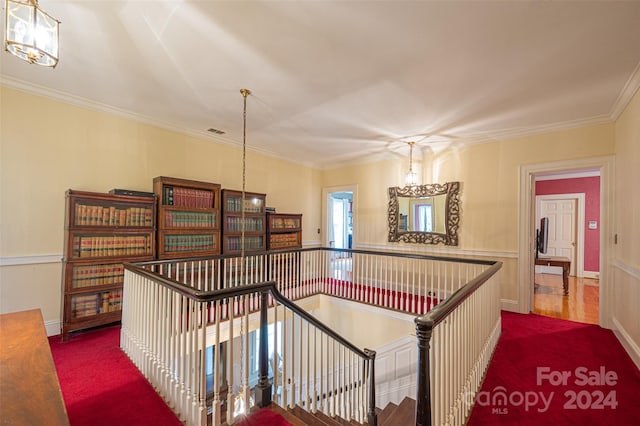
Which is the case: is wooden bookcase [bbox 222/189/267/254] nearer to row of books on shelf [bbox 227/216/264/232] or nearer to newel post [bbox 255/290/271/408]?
row of books on shelf [bbox 227/216/264/232]

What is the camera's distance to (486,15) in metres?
1.92

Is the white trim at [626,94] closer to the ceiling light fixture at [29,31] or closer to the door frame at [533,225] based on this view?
the door frame at [533,225]

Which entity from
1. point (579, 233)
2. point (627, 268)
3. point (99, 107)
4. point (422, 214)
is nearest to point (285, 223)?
point (422, 214)

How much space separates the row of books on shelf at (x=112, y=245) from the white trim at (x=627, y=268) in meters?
5.40

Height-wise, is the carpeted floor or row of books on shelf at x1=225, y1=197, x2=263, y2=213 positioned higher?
row of books on shelf at x1=225, y1=197, x2=263, y2=213

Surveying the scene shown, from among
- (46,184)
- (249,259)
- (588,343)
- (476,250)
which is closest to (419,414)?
(588,343)

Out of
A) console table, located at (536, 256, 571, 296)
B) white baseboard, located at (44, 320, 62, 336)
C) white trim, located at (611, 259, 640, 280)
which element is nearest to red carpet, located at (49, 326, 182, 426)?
white baseboard, located at (44, 320, 62, 336)

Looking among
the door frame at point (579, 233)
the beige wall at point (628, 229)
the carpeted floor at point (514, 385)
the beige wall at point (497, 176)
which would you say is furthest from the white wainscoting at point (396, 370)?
the door frame at point (579, 233)

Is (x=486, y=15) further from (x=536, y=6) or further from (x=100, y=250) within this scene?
(x=100, y=250)

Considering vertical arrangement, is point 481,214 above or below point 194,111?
below

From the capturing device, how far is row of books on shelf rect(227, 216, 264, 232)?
4.55 meters

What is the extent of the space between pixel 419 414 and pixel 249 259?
11.6 ft

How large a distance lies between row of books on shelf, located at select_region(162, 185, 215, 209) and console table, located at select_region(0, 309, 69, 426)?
2.45m

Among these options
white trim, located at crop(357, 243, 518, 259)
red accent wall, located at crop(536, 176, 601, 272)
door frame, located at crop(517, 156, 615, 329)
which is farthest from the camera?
red accent wall, located at crop(536, 176, 601, 272)
